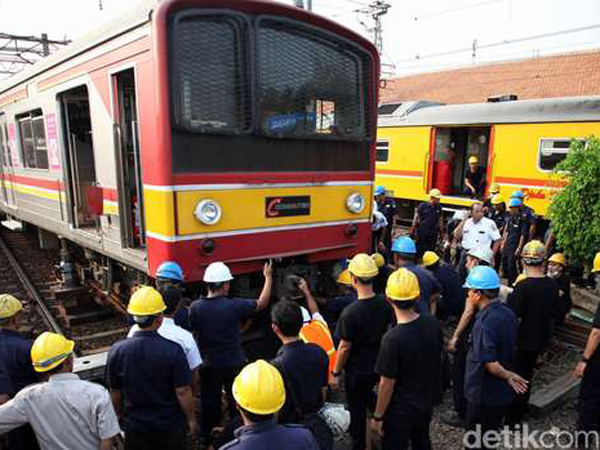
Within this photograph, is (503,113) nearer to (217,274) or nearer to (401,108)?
(401,108)

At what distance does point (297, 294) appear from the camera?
4527 millimetres

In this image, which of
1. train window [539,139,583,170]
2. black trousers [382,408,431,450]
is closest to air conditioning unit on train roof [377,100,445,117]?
train window [539,139,583,170]

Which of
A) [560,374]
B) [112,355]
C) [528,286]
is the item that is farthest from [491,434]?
[112,355]

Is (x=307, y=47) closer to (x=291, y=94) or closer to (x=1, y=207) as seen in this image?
(x=291, y=94)

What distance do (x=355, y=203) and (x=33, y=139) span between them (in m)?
4.86

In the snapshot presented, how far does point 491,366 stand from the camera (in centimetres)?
308

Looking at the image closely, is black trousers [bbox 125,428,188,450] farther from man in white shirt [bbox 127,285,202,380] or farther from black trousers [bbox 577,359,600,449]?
black trousers [bbox 577,359,600,449]

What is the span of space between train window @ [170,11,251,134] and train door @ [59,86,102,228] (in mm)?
1674

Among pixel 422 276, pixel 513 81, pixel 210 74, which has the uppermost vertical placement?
pixel 513 81

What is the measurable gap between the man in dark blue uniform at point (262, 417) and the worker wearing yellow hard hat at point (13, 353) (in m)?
1.59

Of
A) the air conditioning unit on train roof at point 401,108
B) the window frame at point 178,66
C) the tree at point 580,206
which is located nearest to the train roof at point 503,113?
the air conditioning unit on train roof at point 401,108

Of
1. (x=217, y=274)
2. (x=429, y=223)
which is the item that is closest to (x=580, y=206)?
(x=429, y=223)

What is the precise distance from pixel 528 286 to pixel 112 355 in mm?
3323

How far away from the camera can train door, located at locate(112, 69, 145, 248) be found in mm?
4289
